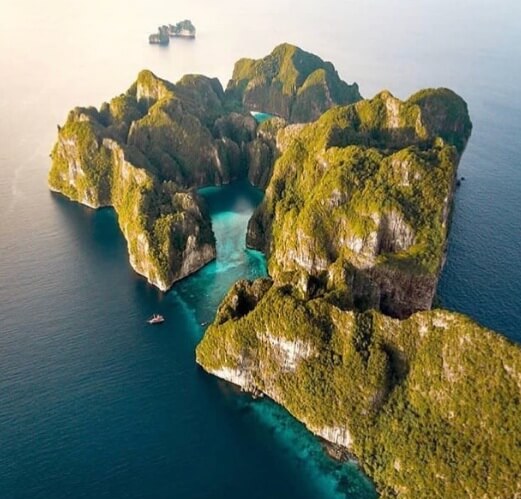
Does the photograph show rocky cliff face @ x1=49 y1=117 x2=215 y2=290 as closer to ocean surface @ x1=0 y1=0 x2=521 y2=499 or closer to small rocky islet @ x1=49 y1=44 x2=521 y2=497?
small rocky islet @ x1=49 y1=44 x2=521 y2=497

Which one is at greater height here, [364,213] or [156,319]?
[364,213]

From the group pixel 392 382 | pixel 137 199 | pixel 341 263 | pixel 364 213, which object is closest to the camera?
pixel 392 382

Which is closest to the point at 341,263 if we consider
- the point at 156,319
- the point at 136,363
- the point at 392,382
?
the point at 392,382

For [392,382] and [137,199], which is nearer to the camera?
[392,382]

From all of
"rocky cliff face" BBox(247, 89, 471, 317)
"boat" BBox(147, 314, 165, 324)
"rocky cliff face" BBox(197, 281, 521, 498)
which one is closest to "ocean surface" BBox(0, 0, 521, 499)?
"boat" BBox(147, 314, 165, 324)

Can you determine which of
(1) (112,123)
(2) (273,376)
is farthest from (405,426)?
(1) (112,123)

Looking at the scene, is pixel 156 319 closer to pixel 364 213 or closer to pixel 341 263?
pixel 341 263
